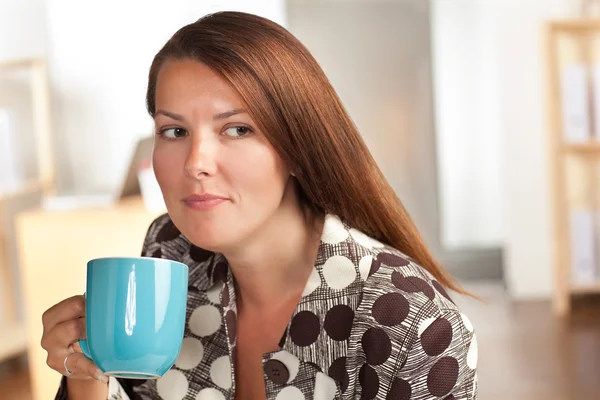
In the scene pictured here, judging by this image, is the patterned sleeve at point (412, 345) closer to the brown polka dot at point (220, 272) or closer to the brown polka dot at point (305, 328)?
the brown polka dot at point (305, 328)

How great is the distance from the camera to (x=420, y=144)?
173 inches

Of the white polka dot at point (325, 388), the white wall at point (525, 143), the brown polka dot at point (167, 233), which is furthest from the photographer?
the white wall at point (525, 143)

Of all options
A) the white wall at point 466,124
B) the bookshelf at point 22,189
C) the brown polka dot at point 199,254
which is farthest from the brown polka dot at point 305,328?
the white wall at point 466,124

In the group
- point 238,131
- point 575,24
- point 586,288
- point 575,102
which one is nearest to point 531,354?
point 586,288

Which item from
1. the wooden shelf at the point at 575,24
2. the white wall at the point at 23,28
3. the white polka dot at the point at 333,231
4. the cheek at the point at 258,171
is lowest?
the white polka dot at the point at 333,231

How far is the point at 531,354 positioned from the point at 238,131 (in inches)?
88.4

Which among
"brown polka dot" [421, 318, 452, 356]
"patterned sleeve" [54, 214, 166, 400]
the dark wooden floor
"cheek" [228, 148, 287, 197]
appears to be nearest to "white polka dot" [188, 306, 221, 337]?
"patterned sleeve" [54, 214, 166, 400]

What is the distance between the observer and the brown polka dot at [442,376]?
44.5 inches

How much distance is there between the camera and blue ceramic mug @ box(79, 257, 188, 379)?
0.96 meters

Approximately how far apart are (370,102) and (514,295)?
109 cm

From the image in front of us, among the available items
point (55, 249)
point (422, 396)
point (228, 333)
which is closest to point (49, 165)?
point (55, 249)

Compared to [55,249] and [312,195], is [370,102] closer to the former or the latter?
[55,249]

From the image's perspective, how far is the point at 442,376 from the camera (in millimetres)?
1131

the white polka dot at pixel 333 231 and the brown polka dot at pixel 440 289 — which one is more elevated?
the white polka dot at pixel 333 231
